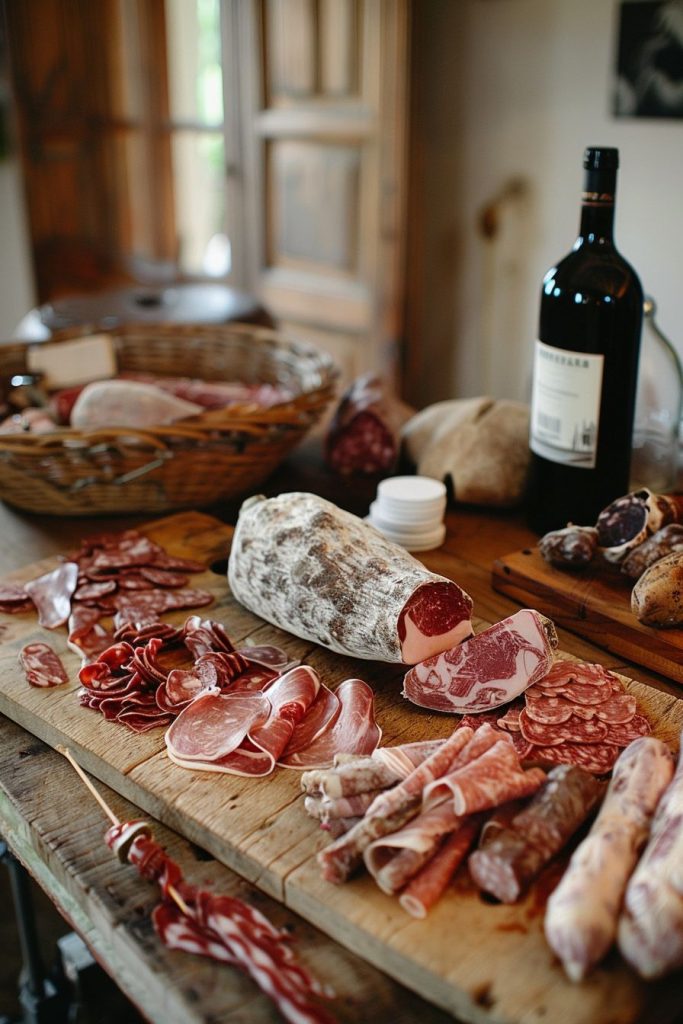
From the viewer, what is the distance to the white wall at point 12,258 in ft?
14.3

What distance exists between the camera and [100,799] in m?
0.88

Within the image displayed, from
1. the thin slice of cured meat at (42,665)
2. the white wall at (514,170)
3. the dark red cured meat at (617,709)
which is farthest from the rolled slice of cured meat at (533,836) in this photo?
the white wall at (514,170)

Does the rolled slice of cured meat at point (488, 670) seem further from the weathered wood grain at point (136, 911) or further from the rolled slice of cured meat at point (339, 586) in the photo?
the weathered wood grain at point (136, 911)

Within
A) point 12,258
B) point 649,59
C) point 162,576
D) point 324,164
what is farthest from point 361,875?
point 12,258

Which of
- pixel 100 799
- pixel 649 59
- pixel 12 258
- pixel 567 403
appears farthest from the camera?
pixel 12 258

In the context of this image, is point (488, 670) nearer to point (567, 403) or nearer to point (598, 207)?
point (567, 403)

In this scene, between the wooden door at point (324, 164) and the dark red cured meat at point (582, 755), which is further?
the wooden door at point (324, 164)

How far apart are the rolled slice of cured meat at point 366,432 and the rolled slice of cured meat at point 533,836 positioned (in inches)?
32.8

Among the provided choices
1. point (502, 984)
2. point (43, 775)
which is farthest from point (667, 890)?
point (43, 775)

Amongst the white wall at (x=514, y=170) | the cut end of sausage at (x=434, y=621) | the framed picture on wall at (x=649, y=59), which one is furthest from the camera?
the white wall at (x=514, y=170)

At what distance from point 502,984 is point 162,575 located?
2.32ft

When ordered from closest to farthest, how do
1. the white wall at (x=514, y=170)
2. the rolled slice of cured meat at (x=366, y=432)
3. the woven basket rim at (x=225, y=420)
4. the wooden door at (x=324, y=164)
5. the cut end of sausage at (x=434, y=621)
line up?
the cut end of sausage at (x=434, y=621) → the woven basket rim at (x=225, y=420) → the rolled slice of cured meat at (x=366, y=432) → the white wall at (x=514, y=170) → the wooden door at (x=324, y=164)

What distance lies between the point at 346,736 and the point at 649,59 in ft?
6.76

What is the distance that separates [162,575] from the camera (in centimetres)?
125
